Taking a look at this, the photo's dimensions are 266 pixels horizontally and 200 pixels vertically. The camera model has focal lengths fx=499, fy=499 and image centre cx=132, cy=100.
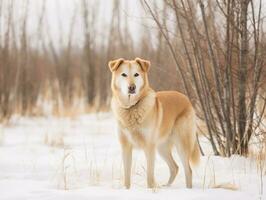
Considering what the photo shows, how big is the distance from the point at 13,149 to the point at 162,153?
242 cm

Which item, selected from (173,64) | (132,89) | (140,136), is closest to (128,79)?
(132,89)

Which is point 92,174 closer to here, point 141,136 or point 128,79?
point 141,136

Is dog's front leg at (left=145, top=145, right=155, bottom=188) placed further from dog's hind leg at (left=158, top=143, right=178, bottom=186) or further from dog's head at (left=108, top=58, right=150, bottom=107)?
dog's hind leg at (left=158, top=143, right=178, bottom=186)

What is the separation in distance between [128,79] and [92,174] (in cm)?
120

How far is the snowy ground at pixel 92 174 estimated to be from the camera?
360 cm

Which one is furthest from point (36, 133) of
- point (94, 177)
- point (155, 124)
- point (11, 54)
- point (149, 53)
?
point (155, 124)

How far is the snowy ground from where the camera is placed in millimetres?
3596

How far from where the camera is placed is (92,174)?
15.1 feet

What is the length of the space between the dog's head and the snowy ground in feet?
2.24

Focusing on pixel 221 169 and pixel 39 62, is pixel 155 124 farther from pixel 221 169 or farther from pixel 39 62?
pixel 39 62

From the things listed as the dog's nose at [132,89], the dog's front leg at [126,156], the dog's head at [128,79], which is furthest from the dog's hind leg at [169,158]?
the dog's nose at [132,89]

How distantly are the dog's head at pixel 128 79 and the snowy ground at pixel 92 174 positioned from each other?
0.68 metres

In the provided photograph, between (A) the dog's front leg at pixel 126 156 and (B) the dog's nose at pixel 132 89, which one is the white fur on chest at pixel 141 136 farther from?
(B) the dog's nose at pixel 132 89

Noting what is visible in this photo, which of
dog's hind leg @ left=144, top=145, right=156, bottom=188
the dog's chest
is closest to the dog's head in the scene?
the dog's chest
